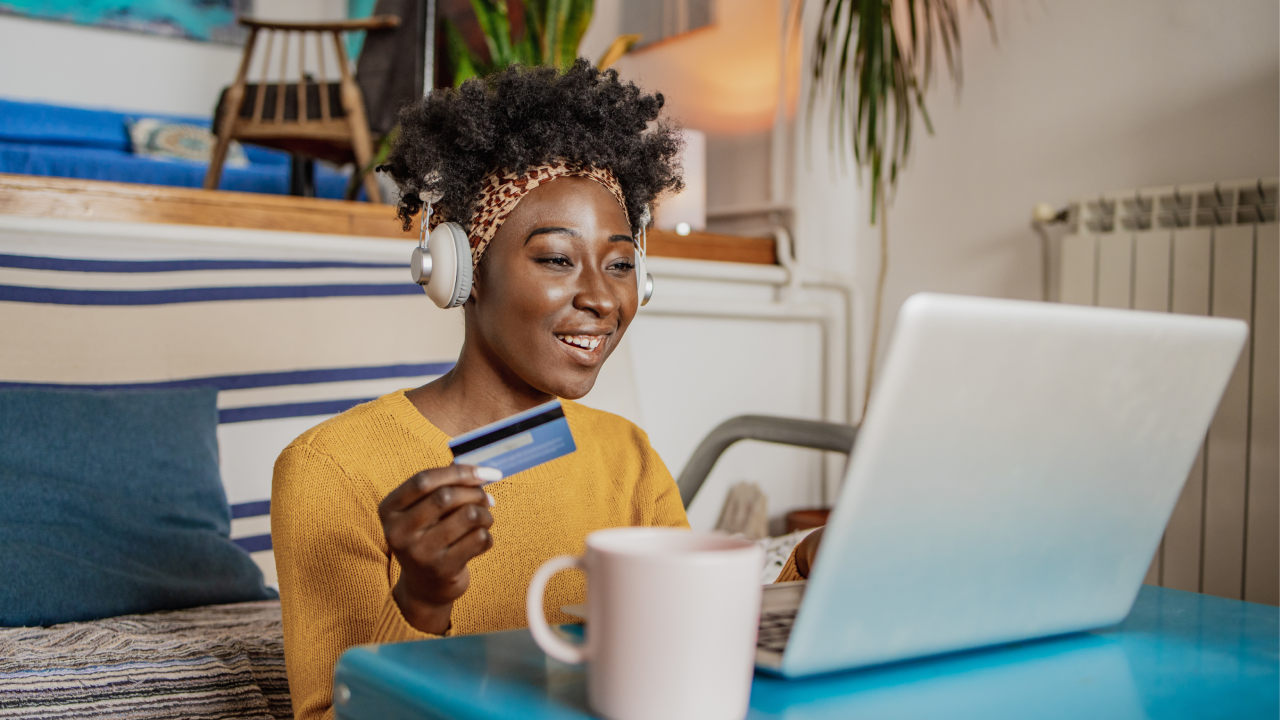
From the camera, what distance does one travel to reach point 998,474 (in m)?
0.47

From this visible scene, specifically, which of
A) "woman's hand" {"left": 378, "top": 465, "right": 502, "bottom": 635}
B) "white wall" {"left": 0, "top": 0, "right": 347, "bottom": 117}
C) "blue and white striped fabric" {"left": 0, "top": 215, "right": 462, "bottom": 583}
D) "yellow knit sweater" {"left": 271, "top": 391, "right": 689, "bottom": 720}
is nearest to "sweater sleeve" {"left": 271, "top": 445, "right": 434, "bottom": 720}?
"yellow knit sweater" {"left": 271, "top": 391, "right": 689, "bottom": 720}

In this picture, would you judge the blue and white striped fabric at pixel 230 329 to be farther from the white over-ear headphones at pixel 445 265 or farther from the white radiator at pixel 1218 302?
the white radiator at pixel 1218 302

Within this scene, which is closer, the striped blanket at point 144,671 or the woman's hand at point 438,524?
the woman's hand at point 438,524

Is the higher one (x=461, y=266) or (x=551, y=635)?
(x=461, y=266)

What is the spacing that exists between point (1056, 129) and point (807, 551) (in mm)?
1604

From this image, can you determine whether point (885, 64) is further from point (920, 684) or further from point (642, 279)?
point (920, 684)

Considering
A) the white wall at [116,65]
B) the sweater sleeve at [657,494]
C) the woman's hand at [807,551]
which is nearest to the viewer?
the woman's hand at [807,551]

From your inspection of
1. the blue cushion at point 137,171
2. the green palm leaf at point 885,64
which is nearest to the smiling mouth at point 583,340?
the green palm leaf at point 885,64

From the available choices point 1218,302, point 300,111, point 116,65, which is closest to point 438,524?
point 1218,302

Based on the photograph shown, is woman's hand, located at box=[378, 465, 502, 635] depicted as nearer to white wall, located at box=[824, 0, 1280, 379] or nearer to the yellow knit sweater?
the yellow knit sweater

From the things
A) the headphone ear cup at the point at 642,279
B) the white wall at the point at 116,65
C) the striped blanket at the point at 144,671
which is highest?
the white wall at the point at 116,65

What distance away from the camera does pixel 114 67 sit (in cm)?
495

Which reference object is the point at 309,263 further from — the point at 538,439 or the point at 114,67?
the point at 114,67

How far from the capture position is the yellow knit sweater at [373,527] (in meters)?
0.73
